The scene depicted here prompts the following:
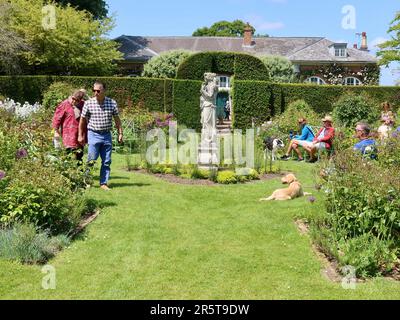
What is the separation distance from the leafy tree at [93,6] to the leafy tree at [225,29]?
3050 centimetres

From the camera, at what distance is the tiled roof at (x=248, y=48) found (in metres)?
38.2

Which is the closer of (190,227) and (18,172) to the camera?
(18,172)

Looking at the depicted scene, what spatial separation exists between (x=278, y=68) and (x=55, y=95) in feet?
61.1

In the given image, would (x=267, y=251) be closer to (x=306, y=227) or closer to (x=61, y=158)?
(x=306, y=227)

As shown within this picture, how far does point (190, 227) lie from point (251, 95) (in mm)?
16103

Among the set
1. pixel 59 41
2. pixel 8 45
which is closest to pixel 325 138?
pixel 8 45

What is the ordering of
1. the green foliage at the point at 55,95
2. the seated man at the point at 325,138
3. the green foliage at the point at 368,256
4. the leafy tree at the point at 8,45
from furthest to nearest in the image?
the leafy tree at the point at 8,45, the green foliage at the point at 55,95, the seated man at the point at 325,138, the green foliage at the point at 368,256

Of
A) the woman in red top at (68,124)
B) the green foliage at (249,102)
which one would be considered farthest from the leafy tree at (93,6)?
the woman in red top at (68,124)

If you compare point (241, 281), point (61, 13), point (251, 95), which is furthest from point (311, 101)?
point (241, 281)

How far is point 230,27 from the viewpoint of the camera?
65.6m

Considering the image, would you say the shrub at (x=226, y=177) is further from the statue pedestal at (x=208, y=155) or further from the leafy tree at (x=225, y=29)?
the leafy tree at (x=225, y=29)

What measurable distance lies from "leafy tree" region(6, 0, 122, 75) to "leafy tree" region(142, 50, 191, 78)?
5232mm

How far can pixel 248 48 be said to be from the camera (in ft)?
135

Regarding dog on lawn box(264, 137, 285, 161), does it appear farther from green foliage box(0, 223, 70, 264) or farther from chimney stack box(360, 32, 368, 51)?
chimney stack box(360, 32, 368, 51)
